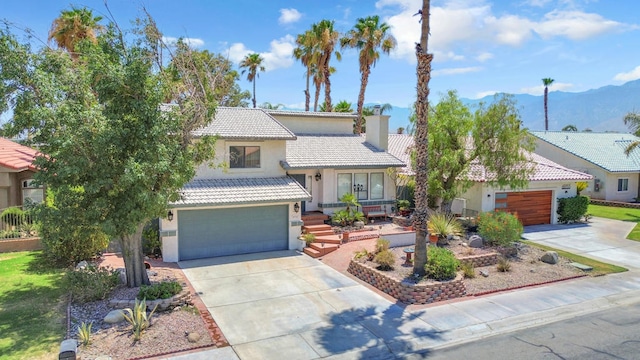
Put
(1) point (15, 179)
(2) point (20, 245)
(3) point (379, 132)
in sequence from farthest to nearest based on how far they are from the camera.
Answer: (3) point (379, 132) → (1) point (15, 179) → (2) point (20, 245)

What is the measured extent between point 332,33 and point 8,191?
26730mm

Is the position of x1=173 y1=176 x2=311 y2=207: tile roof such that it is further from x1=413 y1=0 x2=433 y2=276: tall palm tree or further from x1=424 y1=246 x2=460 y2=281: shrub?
x1=424 y1=246 x2=460 y2=281: shrub

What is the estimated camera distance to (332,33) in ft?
120

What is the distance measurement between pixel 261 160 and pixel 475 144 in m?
11.2

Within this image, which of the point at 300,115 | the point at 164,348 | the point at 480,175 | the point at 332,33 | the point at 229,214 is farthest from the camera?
the point at 332,33

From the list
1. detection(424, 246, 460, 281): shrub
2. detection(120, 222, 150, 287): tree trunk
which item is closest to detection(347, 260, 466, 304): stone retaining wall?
→ detection(424, 246, 460, 281): shrub

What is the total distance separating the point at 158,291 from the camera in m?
11.7

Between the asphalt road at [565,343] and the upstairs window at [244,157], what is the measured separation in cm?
1320

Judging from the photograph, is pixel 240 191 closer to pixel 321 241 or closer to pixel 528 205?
pixel 321 241

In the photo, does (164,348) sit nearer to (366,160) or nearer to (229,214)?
(229,214)

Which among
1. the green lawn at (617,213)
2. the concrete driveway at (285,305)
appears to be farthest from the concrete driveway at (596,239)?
the concrete driveway at (285,305)

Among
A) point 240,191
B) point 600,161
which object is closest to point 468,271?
point 240,191

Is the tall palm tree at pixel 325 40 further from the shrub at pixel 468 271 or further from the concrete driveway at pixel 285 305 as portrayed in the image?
the shrub at pixel 468 271

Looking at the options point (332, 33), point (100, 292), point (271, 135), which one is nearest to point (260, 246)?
point (271, 135)
